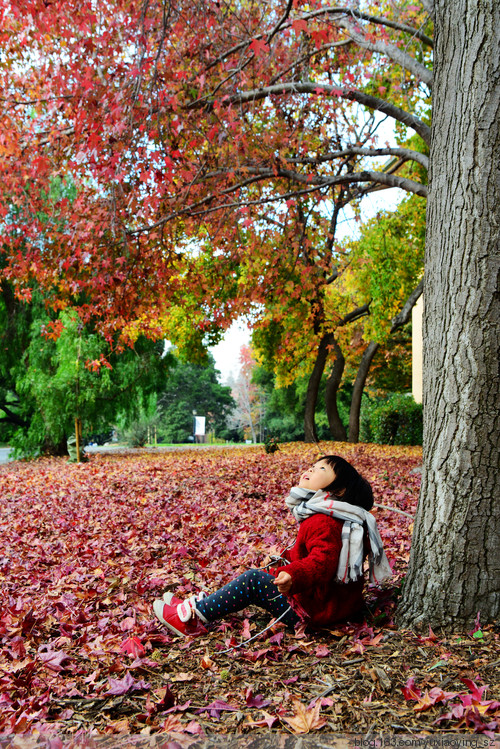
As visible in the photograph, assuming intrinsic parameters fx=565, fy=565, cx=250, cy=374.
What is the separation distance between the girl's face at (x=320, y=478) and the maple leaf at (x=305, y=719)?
41.0 inches

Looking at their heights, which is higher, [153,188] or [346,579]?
[153,188]

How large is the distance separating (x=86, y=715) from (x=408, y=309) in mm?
9885

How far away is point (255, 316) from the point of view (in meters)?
16.0

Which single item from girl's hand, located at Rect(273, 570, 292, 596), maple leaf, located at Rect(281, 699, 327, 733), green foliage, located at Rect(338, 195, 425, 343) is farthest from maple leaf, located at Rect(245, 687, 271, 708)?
green foliage, located at Rect(338, 195, 425, 343)

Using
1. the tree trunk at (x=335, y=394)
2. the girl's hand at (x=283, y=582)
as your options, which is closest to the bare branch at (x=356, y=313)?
the tree trunk at (x=335, y=394)

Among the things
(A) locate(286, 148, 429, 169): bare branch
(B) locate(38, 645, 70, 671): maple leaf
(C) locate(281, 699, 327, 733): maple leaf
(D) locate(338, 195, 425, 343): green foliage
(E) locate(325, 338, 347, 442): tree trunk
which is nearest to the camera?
(C) locate(281, 699, 327, 733): maple leaf

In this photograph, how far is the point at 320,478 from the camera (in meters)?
3.00

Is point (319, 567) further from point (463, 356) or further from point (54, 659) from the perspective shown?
point (54, 659)

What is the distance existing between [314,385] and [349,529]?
1409 centimetres

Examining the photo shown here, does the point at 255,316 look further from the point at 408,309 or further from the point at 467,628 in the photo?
the point at 467,628

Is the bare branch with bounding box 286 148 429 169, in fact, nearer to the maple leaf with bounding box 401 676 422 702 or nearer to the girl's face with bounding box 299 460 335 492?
the girl's face with bounding box 299 460 335 492

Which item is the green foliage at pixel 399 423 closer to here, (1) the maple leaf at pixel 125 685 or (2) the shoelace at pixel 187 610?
(2) the shoelace at pixel 187 610

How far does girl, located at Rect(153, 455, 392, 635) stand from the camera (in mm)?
2807

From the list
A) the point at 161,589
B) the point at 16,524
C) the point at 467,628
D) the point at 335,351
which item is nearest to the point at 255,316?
the point at 335,351
